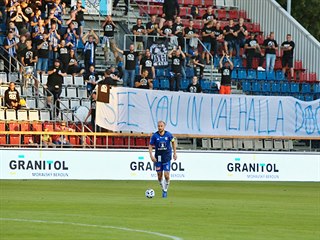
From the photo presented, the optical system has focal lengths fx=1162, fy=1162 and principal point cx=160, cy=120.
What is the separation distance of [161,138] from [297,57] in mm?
23931

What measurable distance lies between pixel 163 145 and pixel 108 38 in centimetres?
1815

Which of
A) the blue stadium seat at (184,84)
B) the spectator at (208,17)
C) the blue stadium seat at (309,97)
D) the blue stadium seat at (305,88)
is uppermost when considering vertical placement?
the spectator at (208,17)

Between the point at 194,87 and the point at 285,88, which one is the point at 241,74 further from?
the point at 194,87

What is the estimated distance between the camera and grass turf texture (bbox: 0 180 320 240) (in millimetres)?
18203

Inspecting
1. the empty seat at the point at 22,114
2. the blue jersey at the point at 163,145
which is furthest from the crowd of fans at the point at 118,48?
the blue jersey at the point at 163,145

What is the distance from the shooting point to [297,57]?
52719mm

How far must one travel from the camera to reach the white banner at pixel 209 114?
40.8 meters

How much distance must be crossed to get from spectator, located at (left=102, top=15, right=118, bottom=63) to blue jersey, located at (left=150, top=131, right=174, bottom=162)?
17.1 m

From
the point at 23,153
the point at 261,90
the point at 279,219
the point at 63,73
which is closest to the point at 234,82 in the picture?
the point at 261,90

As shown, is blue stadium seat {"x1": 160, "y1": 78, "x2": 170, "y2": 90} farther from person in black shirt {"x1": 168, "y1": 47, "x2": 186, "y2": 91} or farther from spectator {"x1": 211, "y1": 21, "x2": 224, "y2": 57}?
spectator {"x1": 211, "y1": 21, "x2": 224, "y2": 57}

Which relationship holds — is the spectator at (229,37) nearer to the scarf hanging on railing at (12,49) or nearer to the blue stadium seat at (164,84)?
the blue stadium seat at (164,84)

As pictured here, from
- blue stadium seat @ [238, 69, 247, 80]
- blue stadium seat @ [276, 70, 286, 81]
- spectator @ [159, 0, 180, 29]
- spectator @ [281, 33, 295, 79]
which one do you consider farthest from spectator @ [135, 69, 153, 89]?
spectator @ [281, 33, 295, 79]

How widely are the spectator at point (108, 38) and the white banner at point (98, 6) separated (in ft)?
7.24

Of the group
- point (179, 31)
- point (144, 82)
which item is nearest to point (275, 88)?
point (179, 31)
